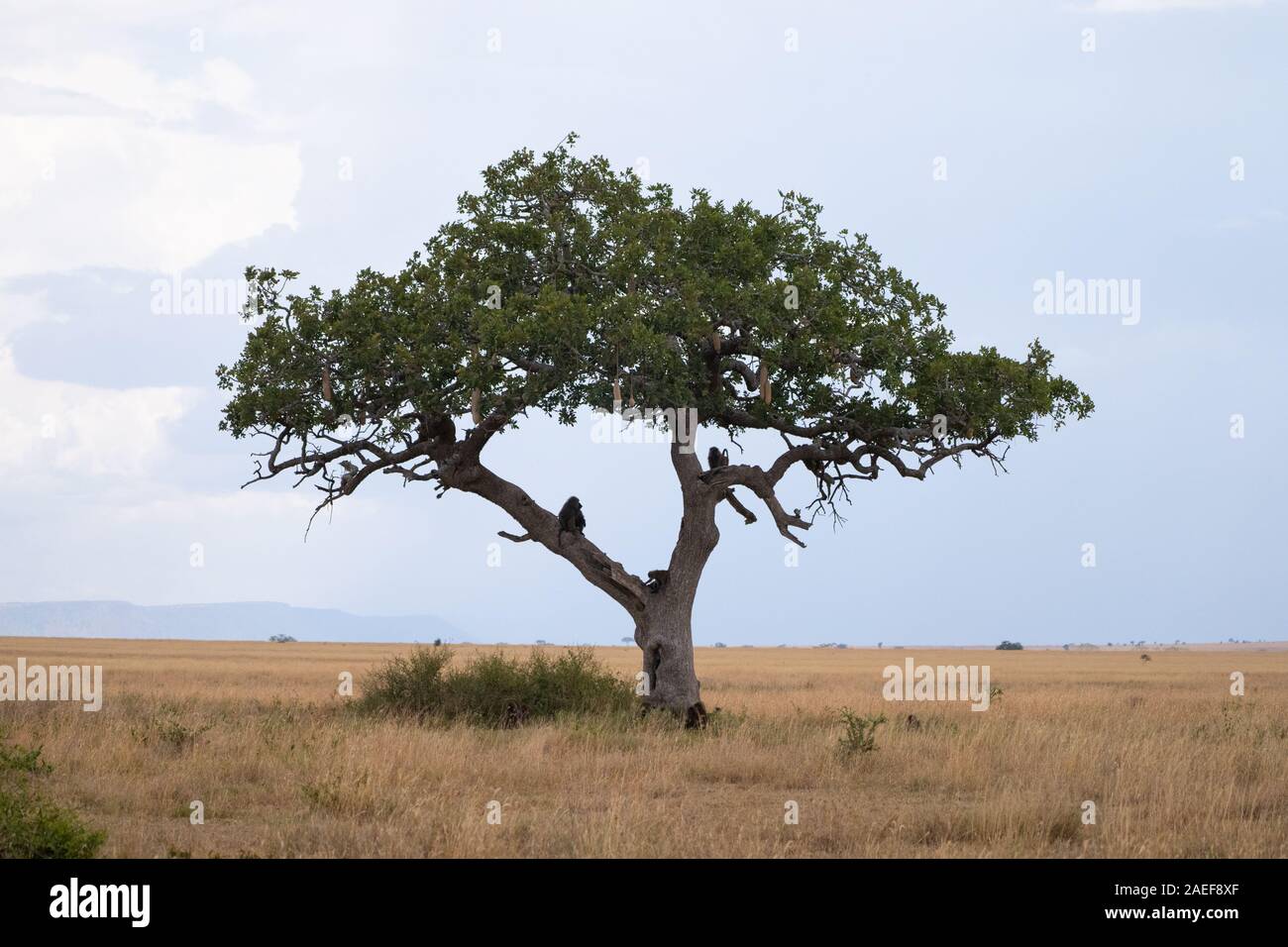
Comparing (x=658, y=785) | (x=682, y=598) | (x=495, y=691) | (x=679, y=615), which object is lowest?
(x=658, y=785)

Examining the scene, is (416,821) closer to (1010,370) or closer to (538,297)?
(538,297)

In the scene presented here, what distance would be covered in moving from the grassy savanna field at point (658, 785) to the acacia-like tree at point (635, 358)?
15.1 feet

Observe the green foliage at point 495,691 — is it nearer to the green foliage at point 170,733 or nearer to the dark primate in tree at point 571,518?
the dark primate in tree at point 571,518

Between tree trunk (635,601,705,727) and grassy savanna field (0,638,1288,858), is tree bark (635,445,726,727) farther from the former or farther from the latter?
grassy savanna field (0,638,1288,858)

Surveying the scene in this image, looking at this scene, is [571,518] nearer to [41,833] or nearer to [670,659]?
[670,659]

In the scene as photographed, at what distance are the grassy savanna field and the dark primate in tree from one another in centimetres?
435

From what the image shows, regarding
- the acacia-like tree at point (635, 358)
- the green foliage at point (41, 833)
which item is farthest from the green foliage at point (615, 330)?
the green foliage at point (41, 833)

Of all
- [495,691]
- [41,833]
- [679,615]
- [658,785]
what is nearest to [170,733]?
[495,691]

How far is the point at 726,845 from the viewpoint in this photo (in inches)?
466

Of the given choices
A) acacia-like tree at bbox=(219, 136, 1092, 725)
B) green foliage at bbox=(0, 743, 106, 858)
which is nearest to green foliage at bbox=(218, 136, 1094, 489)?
acacia-like tree at bbox=(219, 136, 1092, 725)

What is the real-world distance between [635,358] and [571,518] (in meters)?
4.92

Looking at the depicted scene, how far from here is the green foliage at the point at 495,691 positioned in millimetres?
24000

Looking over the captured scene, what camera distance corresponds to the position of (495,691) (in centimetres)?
2444
